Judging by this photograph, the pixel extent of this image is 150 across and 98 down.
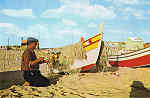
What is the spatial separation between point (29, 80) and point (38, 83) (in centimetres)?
28

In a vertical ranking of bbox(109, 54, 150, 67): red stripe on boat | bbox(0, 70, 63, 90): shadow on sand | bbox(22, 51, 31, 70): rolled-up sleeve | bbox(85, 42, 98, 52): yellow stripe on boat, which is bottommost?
bbox(0, 70, 63, 90): shadow on sand

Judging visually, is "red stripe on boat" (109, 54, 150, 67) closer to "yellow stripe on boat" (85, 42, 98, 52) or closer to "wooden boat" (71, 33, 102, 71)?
"wooden boat" (71, 33, 102, 71)

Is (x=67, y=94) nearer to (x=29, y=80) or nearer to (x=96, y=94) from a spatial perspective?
(x=96, y=94)

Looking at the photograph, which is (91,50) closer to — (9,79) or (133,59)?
(133,59)

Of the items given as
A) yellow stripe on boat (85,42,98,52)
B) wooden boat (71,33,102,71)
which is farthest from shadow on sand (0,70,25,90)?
yellow stripe on boat (85,42,98,52)

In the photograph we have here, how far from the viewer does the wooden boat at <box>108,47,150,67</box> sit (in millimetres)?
7609

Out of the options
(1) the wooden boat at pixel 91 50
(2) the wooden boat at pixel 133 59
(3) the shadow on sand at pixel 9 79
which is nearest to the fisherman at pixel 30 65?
(3) the shadow on sand at pixel 9 79

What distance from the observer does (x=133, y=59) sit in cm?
827

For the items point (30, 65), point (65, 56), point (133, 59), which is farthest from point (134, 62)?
point (30, 65)

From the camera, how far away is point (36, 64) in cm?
375

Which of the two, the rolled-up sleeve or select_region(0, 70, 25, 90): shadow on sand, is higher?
the rolled-up sleeve

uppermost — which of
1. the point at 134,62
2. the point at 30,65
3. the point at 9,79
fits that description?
the point at 30,65

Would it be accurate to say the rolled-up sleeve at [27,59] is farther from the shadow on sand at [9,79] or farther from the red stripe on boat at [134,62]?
the red stripe on boat at [134,62]

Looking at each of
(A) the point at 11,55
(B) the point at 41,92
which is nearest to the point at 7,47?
(A) the point at 11,55
